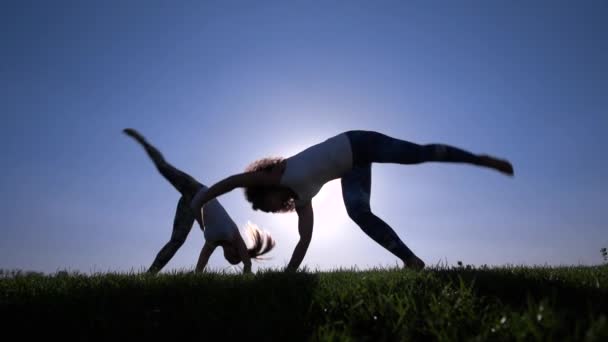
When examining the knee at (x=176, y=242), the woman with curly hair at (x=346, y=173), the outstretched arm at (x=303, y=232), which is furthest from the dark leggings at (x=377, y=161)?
the knee at (x=176, y=242)

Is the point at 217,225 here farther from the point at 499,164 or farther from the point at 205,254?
the point at 499,164

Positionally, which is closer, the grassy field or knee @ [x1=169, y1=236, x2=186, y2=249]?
the grassy field

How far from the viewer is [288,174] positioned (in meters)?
6.15

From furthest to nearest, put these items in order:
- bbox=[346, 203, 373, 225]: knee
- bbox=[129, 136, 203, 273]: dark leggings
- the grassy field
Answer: bbox=[129, 136, 203, 273]: dark leggings, bbox=[346, 203, 373, 225]: knee, the grassy field

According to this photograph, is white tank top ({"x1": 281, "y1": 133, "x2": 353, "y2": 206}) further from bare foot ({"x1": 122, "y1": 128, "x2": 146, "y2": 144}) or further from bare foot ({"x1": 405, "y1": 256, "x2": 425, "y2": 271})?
bare foot ({"x1": 122, "y1": 128, "x2": 146, "y2": 144})

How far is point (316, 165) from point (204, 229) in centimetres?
Result: 384

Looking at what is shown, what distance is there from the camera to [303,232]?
676 cm

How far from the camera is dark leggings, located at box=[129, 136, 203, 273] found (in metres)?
9.26

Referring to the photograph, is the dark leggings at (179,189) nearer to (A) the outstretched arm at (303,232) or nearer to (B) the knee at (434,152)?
(A) the outstretched arm at (303,232)

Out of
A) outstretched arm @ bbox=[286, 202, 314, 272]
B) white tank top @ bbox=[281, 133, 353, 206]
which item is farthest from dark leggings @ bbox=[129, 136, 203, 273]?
white tank top @ bbox=[281, 133, 353, 206]

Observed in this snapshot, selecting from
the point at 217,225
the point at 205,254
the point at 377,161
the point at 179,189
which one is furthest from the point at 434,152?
the point at 179,189

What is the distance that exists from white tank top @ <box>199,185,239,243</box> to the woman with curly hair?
2396 millimetres

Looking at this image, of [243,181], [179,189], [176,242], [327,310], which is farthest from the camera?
[179,189]

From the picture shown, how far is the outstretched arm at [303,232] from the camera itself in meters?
6.67
